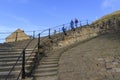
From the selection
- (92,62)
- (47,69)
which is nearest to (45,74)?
(47,69)

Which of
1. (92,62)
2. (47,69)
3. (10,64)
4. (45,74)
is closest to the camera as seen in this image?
(45,74)

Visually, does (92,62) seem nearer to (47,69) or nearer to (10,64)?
(47,69)

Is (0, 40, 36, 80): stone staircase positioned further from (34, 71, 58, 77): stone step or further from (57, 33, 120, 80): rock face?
(57, 33, 120, 80): rock face

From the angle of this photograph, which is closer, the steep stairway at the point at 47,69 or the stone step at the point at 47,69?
the steep stairway at the point at 47,69

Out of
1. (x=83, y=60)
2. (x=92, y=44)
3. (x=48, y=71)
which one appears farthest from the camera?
(x=92, y=44)

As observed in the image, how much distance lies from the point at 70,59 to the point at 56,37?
25.9 feet

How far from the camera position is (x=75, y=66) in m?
14.2

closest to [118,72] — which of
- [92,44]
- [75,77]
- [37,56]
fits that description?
[75,77]

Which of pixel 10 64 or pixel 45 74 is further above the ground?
pixel 10 64

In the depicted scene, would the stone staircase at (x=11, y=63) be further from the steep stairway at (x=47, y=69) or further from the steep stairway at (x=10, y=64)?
the steep stairway at (x=47, y=69)

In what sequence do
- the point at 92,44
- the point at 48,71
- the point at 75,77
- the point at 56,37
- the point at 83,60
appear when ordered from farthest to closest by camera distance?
the point at 56,37 < the point at 92,44 < the point at 83,60 < the point at 48,71 < the point at 75,77

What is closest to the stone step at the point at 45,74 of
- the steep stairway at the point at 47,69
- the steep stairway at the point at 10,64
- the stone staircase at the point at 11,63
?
the steep stairway at the point at 47,69

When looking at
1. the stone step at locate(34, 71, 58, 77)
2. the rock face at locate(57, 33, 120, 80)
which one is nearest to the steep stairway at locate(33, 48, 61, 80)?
the stone step at locate(34, 71, 58, 77)

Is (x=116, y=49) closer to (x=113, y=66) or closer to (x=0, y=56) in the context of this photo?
(x=113, y=66)
